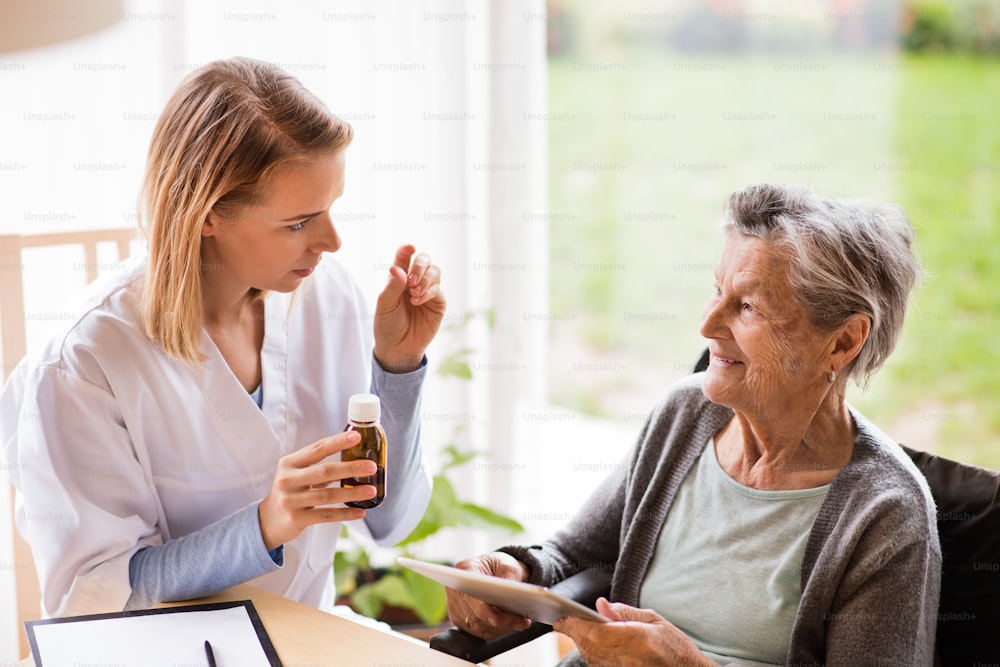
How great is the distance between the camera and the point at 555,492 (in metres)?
3.71

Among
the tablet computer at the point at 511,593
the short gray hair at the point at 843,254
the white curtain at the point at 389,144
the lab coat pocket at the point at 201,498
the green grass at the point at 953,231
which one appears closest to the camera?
the tablet computer at the point at 511,593

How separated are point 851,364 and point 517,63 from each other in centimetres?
145

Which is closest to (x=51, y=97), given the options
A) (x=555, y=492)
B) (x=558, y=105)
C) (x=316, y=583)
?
(x=316, y=583)

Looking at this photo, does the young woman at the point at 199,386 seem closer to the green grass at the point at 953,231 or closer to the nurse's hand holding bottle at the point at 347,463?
the nurse's hand holding bottle at the point at 347,463

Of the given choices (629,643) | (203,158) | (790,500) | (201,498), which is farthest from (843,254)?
(201,498)

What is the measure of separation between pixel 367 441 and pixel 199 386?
1.12 feet

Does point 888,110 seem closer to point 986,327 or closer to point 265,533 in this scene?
point 986,327

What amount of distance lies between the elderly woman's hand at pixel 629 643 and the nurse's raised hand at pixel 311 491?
34 centimetres

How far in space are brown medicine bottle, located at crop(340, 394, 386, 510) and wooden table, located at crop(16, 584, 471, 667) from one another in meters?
0.18

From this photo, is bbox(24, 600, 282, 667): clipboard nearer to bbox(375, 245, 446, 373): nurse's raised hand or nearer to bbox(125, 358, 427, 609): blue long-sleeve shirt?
bbox(125, 358, 427, 609): blue long-sleeve shirt

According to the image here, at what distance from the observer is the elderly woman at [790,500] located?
1300mm

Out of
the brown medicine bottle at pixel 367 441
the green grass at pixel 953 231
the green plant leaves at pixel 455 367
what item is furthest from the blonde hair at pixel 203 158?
the green grass at pixel 953 231

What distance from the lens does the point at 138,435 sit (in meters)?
1.44

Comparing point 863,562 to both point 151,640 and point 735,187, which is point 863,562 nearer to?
point 151,640
